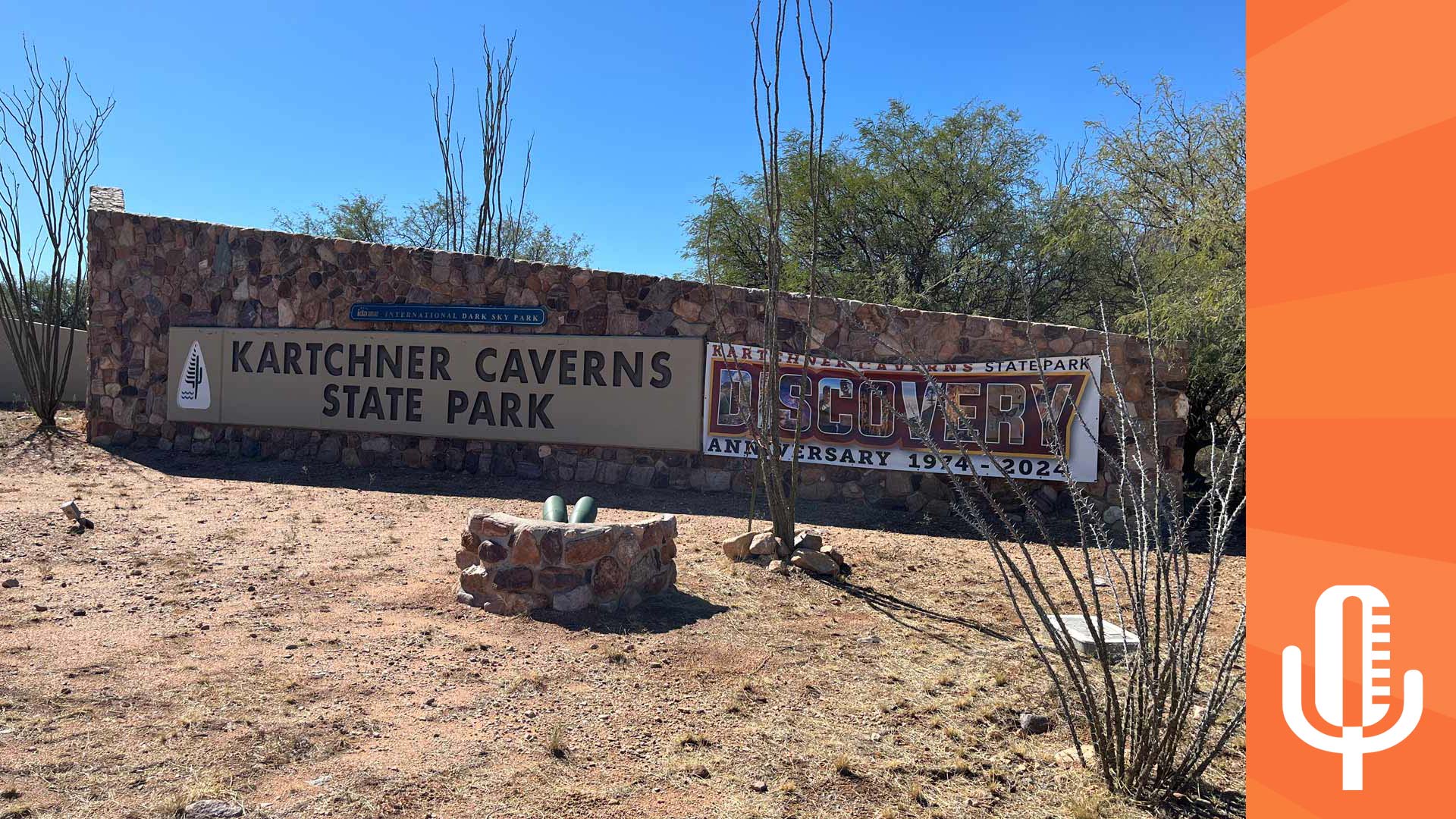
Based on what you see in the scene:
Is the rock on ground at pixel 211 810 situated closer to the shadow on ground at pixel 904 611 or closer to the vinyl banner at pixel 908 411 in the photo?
the shadow on ground at pixel 904 611

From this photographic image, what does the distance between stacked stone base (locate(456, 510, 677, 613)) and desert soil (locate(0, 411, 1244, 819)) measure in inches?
7.0

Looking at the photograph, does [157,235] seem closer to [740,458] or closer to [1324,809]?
[740,458]

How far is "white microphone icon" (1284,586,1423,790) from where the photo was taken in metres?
1.82

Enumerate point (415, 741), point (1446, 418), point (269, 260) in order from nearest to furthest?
1. point (1446, 418)
2. point (415, 741)
3. point (269, 260)

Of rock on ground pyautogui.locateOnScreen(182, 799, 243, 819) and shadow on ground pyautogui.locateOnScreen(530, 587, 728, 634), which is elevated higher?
shadow on ground pyautogui.locateOnScreen(530, 587, 728, 634)

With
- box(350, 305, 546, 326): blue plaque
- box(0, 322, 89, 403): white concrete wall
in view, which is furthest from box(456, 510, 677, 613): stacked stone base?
box(0, 322, 89, 403): white concrete wall

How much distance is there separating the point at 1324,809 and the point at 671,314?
32.4ft

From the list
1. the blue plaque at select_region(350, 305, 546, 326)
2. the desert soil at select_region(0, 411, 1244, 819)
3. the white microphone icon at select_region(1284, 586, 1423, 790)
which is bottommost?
the desert soil at select_region(0, 411, 1244, 819)

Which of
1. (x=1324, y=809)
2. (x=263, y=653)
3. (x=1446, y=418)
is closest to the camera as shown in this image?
(x=1446, y=418)

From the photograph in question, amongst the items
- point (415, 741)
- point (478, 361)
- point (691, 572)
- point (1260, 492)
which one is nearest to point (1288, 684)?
point (1260, 492)

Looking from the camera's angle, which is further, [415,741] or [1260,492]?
[415,741]

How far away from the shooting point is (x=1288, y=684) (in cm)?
208

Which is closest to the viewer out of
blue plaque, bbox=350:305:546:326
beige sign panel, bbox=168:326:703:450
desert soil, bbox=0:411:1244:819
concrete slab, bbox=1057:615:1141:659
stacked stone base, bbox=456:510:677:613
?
desert soil, bbox=0:411:1244:819

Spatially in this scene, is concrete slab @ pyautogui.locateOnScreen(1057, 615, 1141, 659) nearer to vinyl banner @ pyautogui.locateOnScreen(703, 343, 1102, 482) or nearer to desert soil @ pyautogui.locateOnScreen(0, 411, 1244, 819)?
desert soil @ pyautogui.locateOnScreen(0, 411, 1244, 819)
